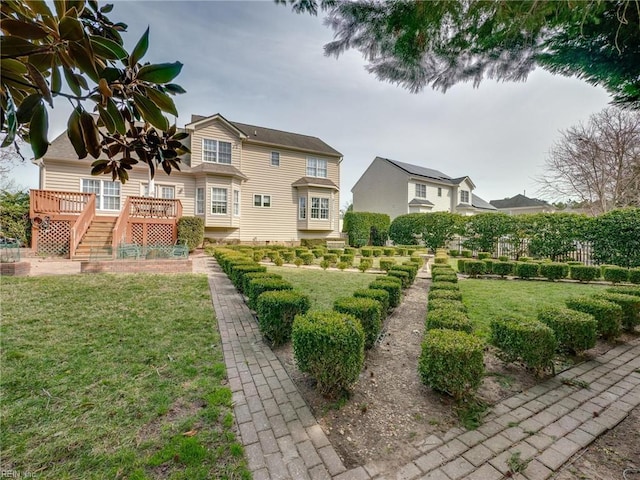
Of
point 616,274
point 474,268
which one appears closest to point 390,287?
point 474,268

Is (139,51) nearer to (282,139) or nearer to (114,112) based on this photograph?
(114,112)

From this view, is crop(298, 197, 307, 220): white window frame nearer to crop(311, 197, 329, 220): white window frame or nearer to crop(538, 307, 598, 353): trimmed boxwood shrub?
crop(311, 197, 329, 220): white window frame

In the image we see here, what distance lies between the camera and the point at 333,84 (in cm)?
523

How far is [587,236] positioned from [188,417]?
1732cm

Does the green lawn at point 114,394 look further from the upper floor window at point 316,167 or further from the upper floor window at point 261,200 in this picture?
the upper floor window at point 316,167

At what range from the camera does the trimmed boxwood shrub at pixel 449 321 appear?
3.46 metres

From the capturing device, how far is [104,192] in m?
14.4

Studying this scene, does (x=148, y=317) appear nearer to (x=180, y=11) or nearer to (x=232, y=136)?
(x=180, y=11)

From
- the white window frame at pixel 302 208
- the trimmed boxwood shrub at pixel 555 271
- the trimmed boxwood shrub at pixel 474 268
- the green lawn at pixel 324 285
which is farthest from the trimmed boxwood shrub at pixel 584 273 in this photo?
the white window frame at pixel 302 208

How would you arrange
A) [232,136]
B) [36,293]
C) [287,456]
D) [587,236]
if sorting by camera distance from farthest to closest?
[232,136]
[587,236]
[36,293]
[287,456]

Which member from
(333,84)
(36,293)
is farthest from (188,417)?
(36,293)

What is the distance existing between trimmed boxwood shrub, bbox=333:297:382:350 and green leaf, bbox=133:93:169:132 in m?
3.11

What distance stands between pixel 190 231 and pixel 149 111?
14.3 metres

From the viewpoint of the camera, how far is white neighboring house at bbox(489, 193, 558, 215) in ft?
129
